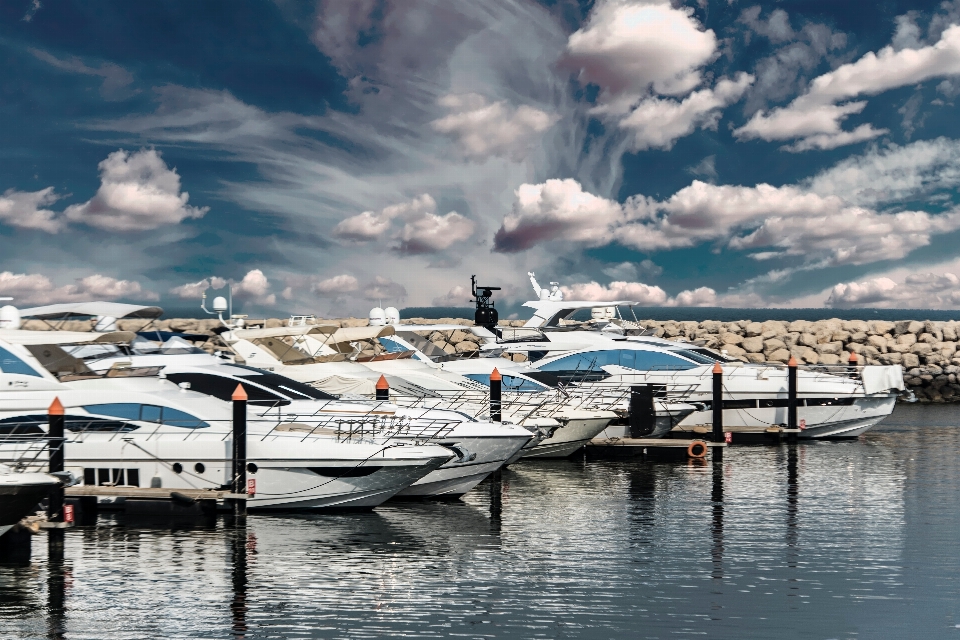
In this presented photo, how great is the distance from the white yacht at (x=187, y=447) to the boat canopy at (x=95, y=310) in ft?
13.4

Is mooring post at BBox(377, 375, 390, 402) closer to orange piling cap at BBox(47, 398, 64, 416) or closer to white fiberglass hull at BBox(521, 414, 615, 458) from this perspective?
white fiberglass hull at BBox(521, 414, 615, 458)

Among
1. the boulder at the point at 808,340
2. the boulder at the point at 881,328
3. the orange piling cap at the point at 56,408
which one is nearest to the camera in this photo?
the orange piling cap at the point at 56,408

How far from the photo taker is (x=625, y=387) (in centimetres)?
2605

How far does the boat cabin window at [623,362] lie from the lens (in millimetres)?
27234

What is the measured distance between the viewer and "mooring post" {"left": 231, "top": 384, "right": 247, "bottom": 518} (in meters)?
15.2

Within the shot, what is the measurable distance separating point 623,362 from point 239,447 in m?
14.2

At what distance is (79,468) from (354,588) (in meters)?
6.03

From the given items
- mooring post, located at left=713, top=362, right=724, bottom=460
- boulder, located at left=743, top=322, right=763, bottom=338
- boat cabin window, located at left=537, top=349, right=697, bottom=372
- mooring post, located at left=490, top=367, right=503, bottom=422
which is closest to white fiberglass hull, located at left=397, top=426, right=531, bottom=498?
mooring post, located at left=490, top=367, right=503, bottom=422

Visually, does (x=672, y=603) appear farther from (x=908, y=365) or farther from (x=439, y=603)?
(x=908, y=365)

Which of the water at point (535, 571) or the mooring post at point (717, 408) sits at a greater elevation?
the mooring post at point (717, 408)

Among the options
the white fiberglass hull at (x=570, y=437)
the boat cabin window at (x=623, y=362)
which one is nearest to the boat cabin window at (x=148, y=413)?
the white fiberglass hull at (x=570, y=437)

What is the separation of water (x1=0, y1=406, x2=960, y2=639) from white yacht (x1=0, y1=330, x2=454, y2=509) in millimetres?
607

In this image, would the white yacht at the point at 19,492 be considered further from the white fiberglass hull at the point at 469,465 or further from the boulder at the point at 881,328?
the boulder at the point at 881,328

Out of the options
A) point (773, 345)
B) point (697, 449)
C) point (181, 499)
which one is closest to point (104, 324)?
point (181, 499)
